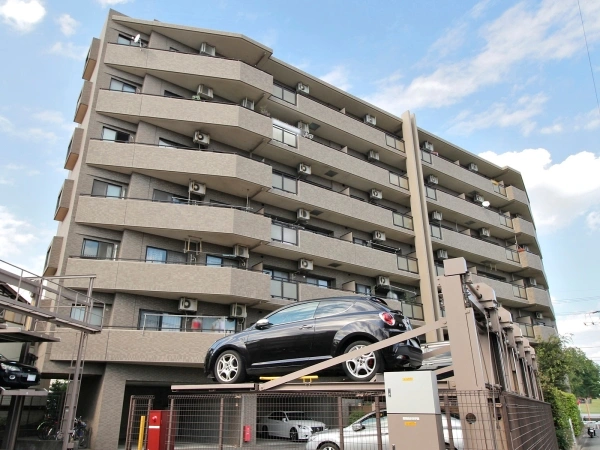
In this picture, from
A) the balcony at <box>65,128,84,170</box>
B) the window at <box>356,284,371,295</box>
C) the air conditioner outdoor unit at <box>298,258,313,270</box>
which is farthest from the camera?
the window at <box>356,284,371,295</box>

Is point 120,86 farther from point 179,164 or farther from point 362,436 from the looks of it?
point 362,436

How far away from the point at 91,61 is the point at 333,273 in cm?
1507

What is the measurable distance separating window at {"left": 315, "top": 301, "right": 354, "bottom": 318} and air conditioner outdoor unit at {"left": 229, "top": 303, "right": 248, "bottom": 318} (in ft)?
37.1

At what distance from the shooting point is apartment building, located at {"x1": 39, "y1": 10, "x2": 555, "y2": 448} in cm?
1723

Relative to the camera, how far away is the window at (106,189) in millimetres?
18561

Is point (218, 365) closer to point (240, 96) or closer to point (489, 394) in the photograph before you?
point (489, 394)

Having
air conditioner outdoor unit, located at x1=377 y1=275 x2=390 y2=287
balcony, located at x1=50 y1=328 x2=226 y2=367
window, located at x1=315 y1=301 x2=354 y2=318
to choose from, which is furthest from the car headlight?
air conditioner outdoor unit, located at x1=377 y1=275 x2=390 y2=287

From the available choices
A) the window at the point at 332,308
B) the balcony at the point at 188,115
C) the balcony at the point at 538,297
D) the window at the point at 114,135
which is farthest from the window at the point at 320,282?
the balcony at the point at 538,297

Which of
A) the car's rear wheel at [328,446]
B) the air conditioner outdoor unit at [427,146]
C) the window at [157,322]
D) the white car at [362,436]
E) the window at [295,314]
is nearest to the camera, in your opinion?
the white car at [362,436]

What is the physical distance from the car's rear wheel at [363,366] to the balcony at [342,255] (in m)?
13.0

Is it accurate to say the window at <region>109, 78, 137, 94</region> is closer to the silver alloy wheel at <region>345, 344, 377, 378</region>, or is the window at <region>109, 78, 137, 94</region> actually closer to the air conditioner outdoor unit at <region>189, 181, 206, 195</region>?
the air conditioner outdoor unit at <region>189, 181, 206, 195</region>

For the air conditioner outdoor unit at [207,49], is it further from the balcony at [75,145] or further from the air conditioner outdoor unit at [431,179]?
the air conditioner outdoor unit at [431,179]

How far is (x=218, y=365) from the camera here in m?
8.60

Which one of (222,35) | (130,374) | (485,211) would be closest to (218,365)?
(130,374)
